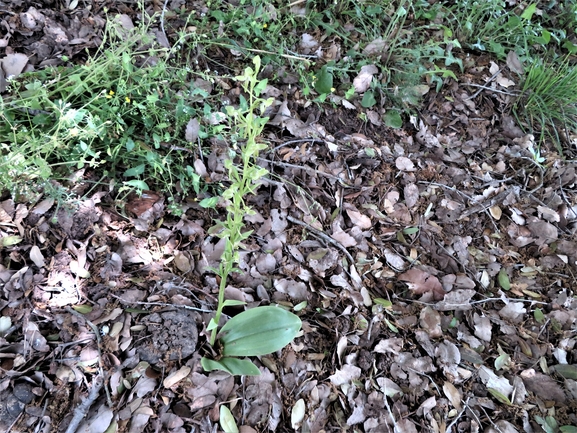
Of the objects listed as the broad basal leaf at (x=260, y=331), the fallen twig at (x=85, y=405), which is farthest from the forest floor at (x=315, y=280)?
the broad basal leaf at (x=260, y=331)

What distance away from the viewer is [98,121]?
1.68 meters

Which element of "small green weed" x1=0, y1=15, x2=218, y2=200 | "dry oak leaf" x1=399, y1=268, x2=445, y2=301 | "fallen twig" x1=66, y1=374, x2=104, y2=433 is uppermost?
"small green weed" x1=0, y1=15, x2=218, y2=200

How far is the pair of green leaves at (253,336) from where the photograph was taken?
141cm

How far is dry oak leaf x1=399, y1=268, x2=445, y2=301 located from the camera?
1.88m

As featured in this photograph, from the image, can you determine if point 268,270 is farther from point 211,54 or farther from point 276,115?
point 211,54

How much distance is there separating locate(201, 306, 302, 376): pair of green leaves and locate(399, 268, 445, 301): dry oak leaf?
69cm

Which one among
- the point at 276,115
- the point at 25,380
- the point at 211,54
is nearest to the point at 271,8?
the point at 211,54

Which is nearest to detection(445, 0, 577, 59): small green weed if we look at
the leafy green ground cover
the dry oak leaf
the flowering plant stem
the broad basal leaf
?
the leafy green ground cover

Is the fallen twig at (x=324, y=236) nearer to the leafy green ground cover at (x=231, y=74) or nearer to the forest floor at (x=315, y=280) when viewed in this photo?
the forest floor at (x=315, y=280)

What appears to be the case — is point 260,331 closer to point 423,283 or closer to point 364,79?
point 423,283

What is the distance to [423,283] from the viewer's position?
74.4 inches

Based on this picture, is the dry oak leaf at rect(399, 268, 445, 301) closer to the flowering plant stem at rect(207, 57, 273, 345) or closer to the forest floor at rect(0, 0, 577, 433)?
the forest floor at rect(0, 0, 577, 433)

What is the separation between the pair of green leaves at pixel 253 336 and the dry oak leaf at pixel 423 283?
69 cm

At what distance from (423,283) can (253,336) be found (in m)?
0.85
